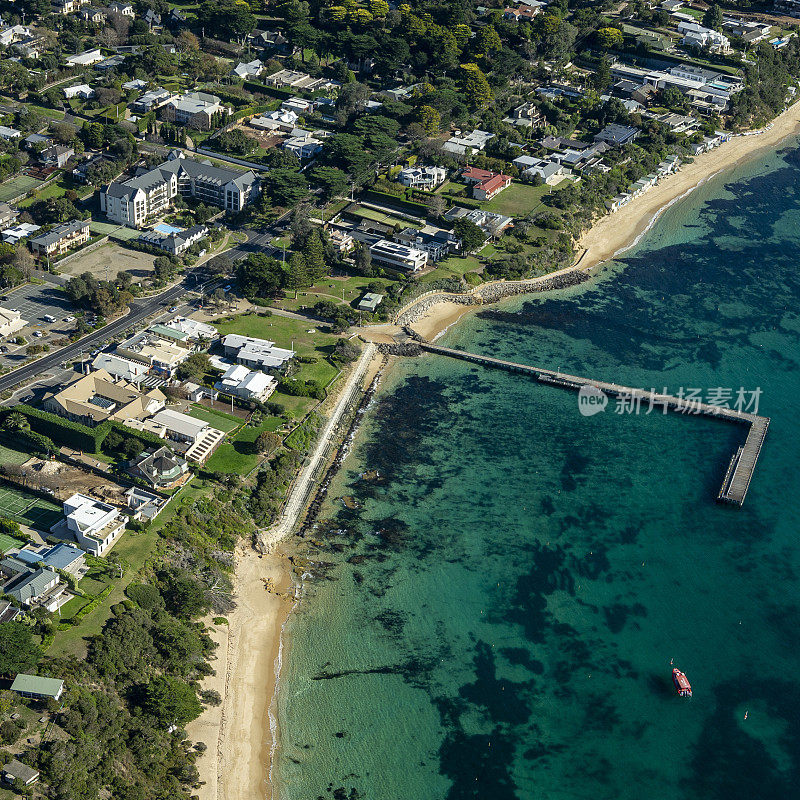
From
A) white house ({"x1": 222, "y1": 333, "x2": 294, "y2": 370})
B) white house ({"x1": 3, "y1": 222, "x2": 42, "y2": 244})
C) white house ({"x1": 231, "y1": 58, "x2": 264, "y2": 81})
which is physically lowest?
white house ({"x1": 222, "y1": 333, "x2": 294, "y2": 370})

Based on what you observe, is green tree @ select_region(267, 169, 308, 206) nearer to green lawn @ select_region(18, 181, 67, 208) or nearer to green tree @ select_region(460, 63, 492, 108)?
green lawn @ select_region(18, 181, 67, 208)

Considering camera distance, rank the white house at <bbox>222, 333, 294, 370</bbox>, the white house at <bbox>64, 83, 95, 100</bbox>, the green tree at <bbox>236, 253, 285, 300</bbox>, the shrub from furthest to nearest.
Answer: the white house at <bbox>64, 83, 95, 100</bbox>, the green tree at <bbox>236, 253, 285, 300</bbox>, the white house at <bbox>222, 333, 294, 370</bbox>, the shrub

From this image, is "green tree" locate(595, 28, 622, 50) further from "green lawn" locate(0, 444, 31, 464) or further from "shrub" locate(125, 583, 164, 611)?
"shrub" locate(125, 583, 164, 611)

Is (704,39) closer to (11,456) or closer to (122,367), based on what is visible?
(122,367)

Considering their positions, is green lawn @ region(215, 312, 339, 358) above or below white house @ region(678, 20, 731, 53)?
below

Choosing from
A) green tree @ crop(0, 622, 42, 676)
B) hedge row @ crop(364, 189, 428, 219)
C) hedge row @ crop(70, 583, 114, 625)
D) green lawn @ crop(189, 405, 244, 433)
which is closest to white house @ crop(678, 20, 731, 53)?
hedge row @ crop(364, 189, 428, 219)

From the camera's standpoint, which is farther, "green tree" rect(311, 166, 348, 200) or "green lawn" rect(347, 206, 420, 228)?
"green tree" rect(311, 166, 348, 200)

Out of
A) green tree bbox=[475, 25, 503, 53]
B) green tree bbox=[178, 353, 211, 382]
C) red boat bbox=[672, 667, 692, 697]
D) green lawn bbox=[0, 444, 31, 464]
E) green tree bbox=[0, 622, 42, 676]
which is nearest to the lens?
green tree bbox=[0, 622, 42, 676]
